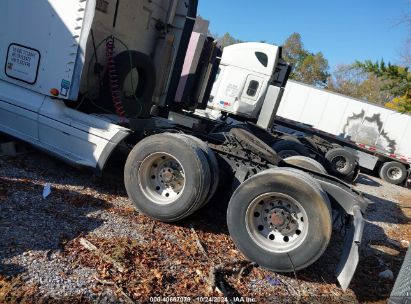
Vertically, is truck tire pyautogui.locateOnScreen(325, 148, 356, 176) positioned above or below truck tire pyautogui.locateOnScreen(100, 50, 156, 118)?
below

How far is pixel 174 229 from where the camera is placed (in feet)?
14.9

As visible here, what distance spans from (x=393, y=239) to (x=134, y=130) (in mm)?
4776

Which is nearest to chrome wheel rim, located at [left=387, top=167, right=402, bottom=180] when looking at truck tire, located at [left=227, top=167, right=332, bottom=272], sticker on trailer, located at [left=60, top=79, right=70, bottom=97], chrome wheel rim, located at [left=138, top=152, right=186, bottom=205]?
truck tire, located at [left=227, top=167, right=332, bottom=272]

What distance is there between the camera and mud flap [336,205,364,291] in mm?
3648

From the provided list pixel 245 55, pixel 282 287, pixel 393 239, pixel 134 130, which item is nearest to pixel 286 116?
pixel 245 55

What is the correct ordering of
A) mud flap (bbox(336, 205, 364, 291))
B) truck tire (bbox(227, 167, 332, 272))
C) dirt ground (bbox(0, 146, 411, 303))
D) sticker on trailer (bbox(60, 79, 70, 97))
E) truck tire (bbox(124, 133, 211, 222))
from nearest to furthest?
dirt ground (bbox(0, 146, 411, 303))
mud flap (bbox(336, 205, 364, 291))
truck tire (bbox(227, 167, 332, 272))
truck tire (bbox(124, 133, 211, 222))
sticker on trailer (bbox(60, 79, 70, 97))

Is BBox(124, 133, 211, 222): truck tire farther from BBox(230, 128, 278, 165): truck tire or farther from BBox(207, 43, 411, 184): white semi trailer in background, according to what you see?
BBox(207, 43, 411, 184): white semi trailer in background

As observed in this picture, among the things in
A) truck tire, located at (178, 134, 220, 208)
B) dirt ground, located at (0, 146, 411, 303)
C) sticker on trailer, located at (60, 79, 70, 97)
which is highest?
sticker on trailer, located at (60, 79, 70, 97)

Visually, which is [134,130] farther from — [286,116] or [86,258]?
[286,116]

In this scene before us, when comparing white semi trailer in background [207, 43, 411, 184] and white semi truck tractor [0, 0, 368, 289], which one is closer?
white semi truck tractor [0, 0, 368, 289]

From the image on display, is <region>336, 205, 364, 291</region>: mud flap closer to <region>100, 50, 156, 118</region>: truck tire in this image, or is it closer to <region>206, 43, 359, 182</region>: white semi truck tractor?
<region>100, 50, 156, 118</region>: truck tire

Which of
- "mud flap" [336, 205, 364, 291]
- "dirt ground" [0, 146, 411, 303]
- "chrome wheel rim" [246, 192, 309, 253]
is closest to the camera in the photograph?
"dirt ground" [0, 146, 411, 303]

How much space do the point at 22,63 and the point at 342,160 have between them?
34.4ft

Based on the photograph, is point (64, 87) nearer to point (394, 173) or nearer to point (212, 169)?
point (212, 169)
